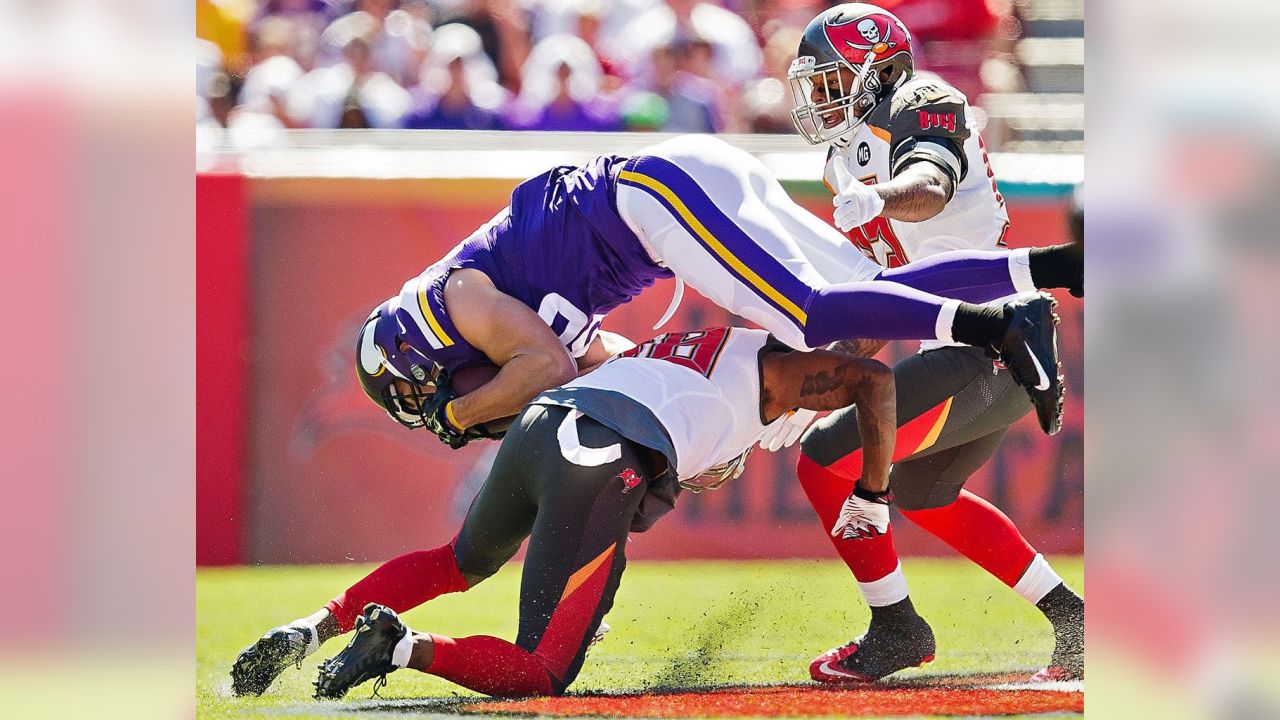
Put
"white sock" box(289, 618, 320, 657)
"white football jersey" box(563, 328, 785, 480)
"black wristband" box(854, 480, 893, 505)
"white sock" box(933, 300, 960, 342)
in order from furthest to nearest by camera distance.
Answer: "black wristband" box(854, 480, 893, 505) < "white sock" box(289, 618, 320, 657) < "white football jersey" box(563, 328, 785, 480) < "white sock" box(933, 300, 960, 342)

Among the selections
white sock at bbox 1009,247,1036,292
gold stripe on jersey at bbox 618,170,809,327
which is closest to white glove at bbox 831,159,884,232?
gold stripe on jersey at bbox 618,170,809,327

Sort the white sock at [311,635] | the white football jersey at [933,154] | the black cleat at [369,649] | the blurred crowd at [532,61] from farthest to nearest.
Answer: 1. the blurred crowd at [532,61]
2. the white football jersey at [933,154]
3. the white sock at [311,635]
4. the black cleat at [369,649]

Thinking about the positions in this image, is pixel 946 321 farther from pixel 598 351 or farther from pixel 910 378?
pixel 598 351

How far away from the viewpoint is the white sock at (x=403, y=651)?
2621 mm

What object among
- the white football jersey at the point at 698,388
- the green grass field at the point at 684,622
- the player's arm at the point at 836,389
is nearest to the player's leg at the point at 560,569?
the white football jersey at the point at 698,388

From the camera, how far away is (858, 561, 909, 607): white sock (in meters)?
3.46

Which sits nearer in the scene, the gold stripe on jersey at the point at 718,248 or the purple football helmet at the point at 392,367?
the gold stripe on jersey at the point at 718,248

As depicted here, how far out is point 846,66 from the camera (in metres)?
3.79

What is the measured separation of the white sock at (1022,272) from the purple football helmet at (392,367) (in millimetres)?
1435

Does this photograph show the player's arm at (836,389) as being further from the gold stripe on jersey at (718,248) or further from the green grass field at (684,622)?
the green grass field at (684,622)

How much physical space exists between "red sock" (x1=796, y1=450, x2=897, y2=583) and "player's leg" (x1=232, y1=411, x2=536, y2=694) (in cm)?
82

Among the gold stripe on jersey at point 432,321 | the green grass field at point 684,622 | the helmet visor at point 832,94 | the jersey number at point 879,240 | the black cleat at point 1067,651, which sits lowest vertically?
the green grass field at point 684,622

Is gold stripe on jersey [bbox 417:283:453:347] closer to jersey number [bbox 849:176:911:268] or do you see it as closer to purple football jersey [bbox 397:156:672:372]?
purple football jersey [bbox 397:156:672:372]

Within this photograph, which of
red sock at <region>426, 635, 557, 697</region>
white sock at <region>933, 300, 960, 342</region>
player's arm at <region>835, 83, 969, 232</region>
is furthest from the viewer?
player's arm at <region>835, 83, 969, 232</region>
